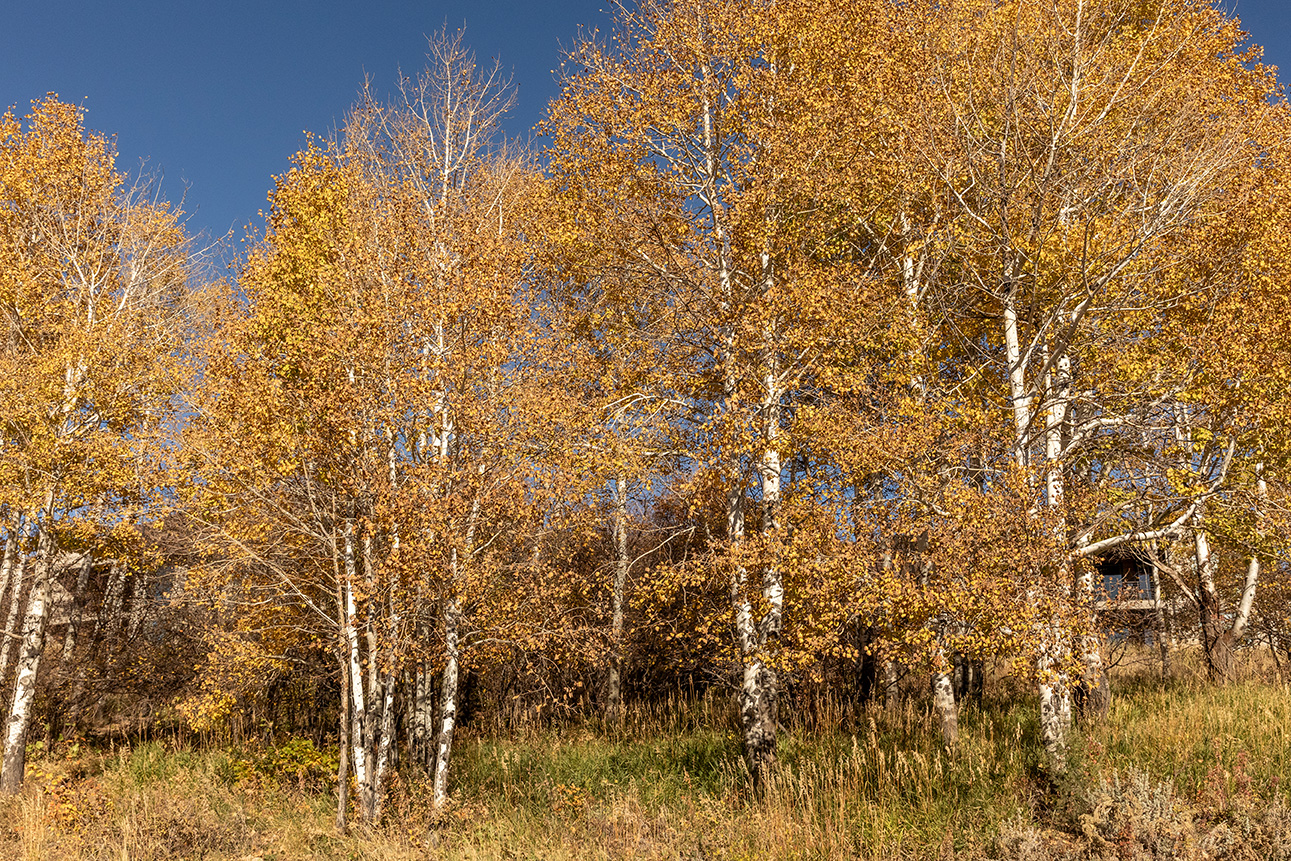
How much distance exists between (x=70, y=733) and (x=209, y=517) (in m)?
7.43

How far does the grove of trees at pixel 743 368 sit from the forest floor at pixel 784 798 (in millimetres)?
683

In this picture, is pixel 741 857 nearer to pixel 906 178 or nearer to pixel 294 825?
pixel 294 825

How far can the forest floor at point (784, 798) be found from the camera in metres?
5.60

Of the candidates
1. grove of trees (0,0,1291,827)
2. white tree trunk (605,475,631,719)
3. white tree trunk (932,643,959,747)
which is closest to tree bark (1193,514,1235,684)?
grove of trees (0,0,1291,827)

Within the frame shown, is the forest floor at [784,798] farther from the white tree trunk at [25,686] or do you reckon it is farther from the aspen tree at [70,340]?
the aspen tree at [70,340]

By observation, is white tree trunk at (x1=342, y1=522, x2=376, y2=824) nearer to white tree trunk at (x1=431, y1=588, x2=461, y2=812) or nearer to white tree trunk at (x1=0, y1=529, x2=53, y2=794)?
white tree trunk at (x1=431, y1=588, x2=461, y2=812)

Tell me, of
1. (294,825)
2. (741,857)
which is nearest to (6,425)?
(294,825)

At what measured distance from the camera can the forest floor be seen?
221 inches

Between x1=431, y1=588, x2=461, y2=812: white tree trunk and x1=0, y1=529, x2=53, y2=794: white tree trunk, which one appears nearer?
x1=431, y1=588, x2=461, y2=812: white tree trunk

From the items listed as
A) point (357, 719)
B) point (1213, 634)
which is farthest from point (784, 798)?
point (1213, 634)

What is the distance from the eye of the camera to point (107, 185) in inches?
583

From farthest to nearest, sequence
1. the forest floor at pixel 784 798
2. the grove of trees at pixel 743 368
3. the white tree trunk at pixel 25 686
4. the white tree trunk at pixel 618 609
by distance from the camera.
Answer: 1. the white tree trunk at pixel 618 609
2. the white tree trunk at pixel 25 686
3. the grove of trees at pixel 743 368
4. the forest floor at pixel 784 798

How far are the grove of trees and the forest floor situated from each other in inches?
26.9

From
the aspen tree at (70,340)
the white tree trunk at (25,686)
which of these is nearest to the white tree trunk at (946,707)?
the aspen tree at (70,340)
